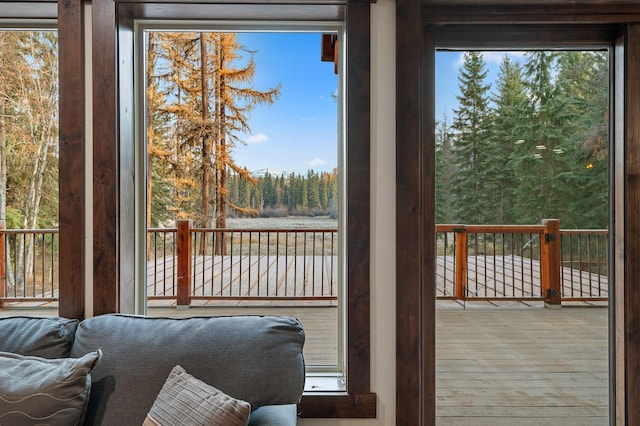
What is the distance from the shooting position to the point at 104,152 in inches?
61.7

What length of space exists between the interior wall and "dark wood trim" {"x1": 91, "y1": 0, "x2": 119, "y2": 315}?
1060mm

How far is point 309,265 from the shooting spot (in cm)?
183

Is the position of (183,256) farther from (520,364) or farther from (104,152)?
(520,364)

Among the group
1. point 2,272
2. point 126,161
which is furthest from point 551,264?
point 2,272

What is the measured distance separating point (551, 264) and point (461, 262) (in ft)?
1.47

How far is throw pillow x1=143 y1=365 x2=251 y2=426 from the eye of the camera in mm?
1049

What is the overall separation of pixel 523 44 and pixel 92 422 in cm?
233

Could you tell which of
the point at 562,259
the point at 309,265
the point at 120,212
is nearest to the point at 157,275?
the point at 120,212

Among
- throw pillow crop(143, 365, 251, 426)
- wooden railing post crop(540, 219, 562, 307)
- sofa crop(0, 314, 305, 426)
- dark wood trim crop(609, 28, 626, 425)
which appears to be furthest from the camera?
wooden railing post crop(540, 219, 562, 307)

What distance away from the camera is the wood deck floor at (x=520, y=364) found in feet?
5.64

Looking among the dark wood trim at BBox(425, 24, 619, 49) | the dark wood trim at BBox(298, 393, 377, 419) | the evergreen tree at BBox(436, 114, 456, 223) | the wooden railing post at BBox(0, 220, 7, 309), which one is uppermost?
the dark wood trim at BBox(425, 24, 619, 49)

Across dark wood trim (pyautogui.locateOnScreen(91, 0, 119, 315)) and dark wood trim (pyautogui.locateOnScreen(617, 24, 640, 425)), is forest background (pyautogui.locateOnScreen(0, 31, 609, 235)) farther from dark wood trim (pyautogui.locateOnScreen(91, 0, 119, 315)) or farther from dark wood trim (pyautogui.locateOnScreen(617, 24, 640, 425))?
dark wood trim (pyautogui.locateOnScreen(91, 0, 119, 315))

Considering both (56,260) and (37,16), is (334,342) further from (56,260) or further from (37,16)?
(37,16)

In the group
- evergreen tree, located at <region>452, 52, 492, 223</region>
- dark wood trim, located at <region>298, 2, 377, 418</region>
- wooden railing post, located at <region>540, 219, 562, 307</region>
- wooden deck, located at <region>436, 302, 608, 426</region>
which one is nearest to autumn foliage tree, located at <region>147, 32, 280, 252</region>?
dark wood trim, located at <region>298, 2, 377, 418</region>
